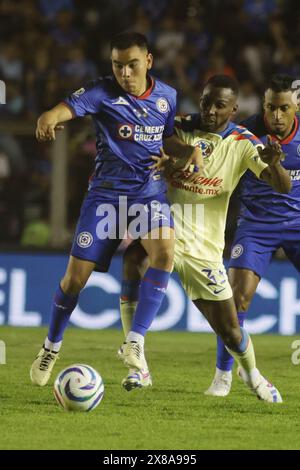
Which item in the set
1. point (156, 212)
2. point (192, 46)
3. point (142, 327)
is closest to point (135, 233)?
point (156, 212)

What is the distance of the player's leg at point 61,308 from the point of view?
24.1 ft

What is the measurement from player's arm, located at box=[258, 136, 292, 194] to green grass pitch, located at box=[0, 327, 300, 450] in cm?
145

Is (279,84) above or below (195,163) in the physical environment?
above

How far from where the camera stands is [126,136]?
7320mm

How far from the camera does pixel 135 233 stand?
7340 mm

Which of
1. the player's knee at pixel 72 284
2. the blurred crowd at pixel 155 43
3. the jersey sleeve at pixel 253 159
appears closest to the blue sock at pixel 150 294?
the player's knee at pixel 72 284

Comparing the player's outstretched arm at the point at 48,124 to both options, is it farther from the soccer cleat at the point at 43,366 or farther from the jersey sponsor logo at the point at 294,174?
the jersey sponsor logo at the point at 294,174

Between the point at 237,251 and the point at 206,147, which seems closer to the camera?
the point at 206,147

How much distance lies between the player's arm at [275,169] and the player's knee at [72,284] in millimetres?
1433

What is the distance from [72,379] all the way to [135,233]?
50.7 inches

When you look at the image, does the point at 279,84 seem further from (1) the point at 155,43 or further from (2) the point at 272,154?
(1) the point at 155,43

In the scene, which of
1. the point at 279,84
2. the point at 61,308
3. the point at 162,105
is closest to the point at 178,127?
the point at 162,105

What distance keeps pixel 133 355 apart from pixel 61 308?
33.4 inches

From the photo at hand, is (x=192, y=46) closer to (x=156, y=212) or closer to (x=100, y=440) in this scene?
(x=156, y=212)
